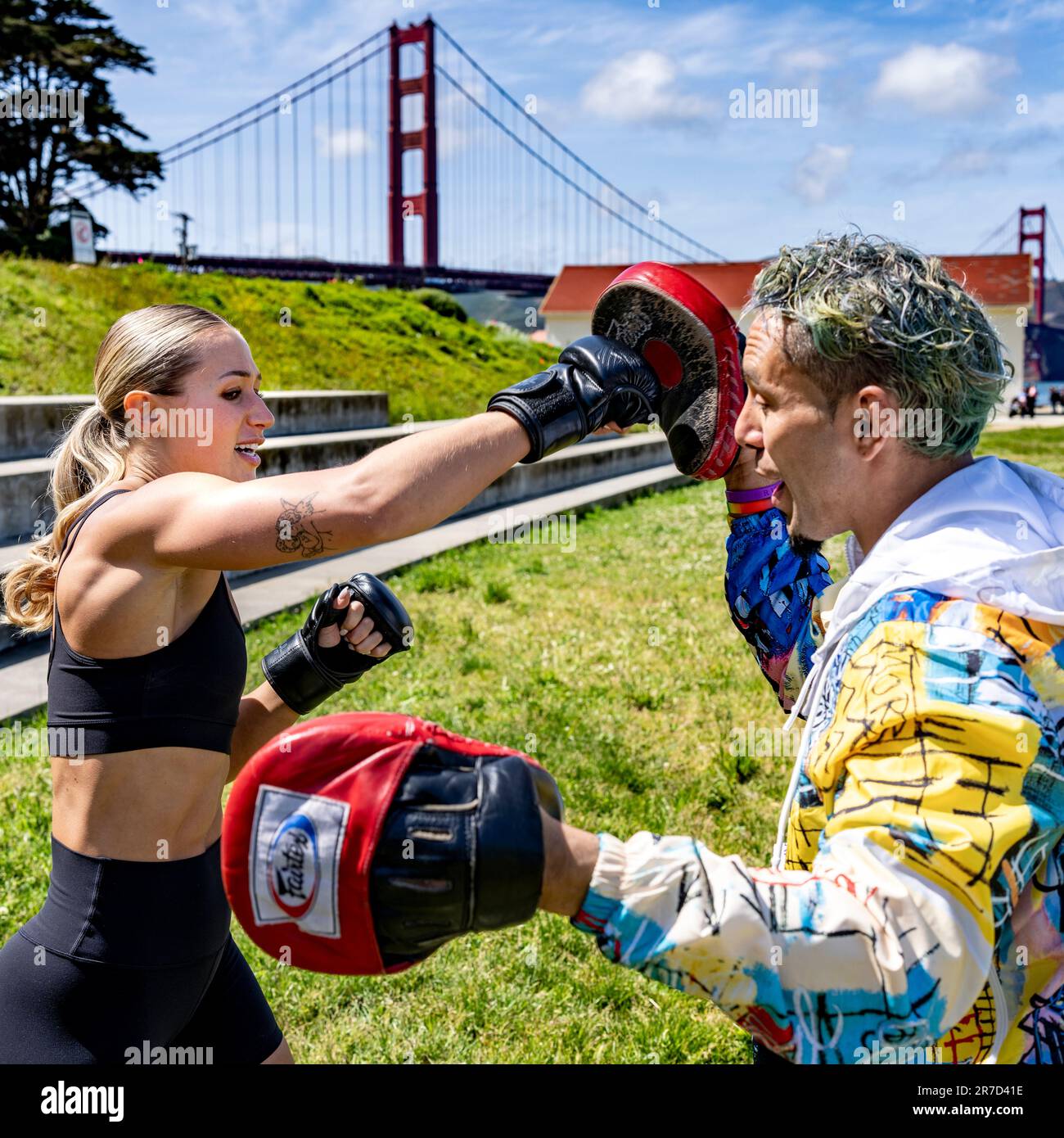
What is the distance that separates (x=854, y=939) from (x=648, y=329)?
1.29 m

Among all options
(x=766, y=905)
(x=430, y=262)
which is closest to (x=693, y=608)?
(x=766, y=905)

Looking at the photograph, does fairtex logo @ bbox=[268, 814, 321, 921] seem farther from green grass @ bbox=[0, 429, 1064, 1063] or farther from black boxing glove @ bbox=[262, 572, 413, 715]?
green grass @ bbox=[0, 429, 1064, 1063]

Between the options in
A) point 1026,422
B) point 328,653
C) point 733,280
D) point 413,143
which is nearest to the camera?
point 328,653

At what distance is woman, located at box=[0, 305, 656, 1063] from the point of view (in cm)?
156

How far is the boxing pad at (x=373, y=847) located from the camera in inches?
41.5

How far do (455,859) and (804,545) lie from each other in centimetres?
99

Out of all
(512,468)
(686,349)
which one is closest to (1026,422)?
(512,468)

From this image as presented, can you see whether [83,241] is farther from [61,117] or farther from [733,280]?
[733,280]

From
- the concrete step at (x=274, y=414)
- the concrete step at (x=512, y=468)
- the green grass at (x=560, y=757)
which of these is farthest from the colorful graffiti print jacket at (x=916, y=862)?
the concrete step at (x=274, y=414)

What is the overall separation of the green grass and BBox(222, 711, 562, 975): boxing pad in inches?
67.9

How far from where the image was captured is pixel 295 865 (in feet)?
3.56

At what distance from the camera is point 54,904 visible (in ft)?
5.74

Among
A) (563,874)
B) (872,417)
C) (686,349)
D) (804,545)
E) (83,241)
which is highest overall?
(83,241)
